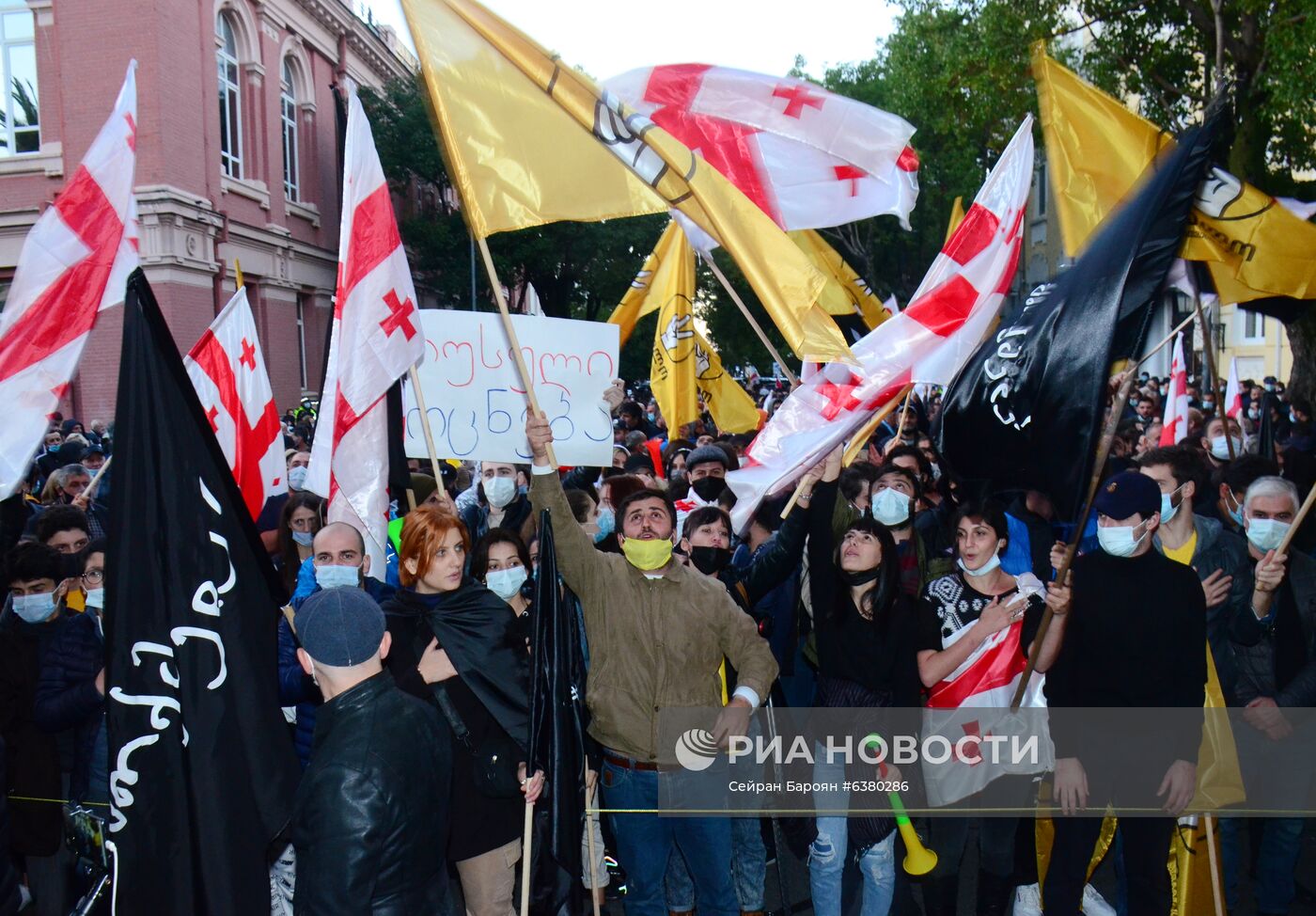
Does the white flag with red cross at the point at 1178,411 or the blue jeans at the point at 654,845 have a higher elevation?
the white flag with red cross at the point at 1178,411

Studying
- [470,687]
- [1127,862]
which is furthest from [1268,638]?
[470,687]

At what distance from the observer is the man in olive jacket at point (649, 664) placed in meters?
4.00

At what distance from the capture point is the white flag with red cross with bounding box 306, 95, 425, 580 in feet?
16.7

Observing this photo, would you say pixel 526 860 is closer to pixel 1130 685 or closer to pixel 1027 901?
pixel 1027 901

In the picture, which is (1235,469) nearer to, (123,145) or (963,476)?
(963,476)

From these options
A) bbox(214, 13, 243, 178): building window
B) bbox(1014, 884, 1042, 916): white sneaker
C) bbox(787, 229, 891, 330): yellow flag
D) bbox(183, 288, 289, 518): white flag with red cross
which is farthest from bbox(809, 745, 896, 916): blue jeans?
bbox(214, 13, 243, 178): building window

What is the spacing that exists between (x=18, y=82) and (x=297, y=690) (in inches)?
810

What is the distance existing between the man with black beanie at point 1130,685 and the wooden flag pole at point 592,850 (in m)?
1.70

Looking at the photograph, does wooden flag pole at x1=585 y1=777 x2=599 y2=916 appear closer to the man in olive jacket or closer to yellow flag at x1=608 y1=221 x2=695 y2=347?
the man in olive jacket

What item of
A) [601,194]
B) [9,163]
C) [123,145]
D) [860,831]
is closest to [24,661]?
[123,145]

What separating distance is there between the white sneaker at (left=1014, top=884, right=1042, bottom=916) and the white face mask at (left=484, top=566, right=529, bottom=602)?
2.35m

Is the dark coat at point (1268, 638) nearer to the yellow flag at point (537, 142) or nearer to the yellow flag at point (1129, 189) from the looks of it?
the yellow flag at point (1129, 189)

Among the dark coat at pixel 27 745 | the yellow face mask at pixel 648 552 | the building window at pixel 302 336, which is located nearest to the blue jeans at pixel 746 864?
the yellow face mask at pixel 648 552

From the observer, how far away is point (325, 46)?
91.5 ft
